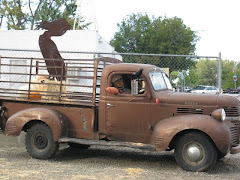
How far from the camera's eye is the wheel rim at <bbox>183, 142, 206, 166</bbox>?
243 inches

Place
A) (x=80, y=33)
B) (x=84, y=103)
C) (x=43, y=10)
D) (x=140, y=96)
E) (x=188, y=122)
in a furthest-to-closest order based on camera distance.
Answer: (x=43, y=10) < (x=80, y=33) < (x=84, y=103) < (x=140, y=96) < (x=188, y=122)

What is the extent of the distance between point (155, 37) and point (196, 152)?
3465 cm

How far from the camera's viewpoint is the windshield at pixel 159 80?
6.87 meters

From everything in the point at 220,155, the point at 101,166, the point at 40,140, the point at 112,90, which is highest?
the point at 112,90

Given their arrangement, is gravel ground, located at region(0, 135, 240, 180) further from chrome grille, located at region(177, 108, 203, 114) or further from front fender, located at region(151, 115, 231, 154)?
chrome grille, located at region(177, 108, 203, 114)

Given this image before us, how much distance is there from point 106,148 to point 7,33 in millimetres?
8165

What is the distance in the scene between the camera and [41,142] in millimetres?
7207

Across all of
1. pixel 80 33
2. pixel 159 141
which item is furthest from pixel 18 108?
pixel 80 33

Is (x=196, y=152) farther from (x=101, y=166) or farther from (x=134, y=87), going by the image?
(x=101, y=166)

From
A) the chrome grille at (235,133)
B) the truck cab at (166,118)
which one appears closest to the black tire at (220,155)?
the truck cab at (166,118)

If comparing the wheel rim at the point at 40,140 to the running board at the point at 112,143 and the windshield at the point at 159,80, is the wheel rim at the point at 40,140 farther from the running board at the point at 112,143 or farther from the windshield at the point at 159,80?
the windshield at the point at 159,80

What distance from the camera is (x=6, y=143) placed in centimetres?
901

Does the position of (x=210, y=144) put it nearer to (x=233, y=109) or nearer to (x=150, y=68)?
(x=233, y=109)

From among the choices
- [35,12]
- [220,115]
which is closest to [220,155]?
[220,115]
